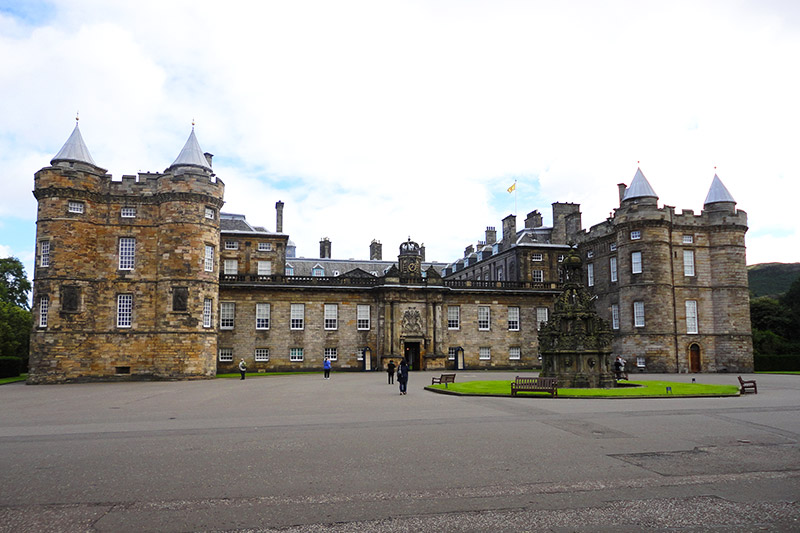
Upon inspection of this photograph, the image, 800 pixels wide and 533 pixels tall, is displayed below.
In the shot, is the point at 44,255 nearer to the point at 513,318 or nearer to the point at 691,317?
the point at 513,318

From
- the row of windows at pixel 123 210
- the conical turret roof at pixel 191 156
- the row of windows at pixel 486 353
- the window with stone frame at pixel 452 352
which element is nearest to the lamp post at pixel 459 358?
the row of windows at pixel 486 353

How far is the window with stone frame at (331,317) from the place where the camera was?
155 feet

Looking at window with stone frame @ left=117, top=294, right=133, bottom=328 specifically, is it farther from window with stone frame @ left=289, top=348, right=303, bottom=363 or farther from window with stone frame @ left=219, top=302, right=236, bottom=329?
window with stone frame @ left=289, top=348, right=303, bottom=363

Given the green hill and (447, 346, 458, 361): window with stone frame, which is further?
the green hill

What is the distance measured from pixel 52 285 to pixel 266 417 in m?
25.8

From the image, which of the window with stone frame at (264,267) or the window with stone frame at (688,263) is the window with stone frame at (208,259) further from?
the window with stone frame at (688,263)

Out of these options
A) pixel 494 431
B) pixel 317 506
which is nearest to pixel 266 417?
pixel 494 431

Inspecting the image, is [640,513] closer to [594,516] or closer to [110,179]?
[594,516]

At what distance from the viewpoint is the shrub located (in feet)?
136

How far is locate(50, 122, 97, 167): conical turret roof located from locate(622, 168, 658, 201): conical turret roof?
128ft

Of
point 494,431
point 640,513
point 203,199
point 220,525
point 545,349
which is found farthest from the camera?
point 203,199

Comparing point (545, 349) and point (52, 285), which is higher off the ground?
point (52, 285)

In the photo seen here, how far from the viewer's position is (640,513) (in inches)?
289

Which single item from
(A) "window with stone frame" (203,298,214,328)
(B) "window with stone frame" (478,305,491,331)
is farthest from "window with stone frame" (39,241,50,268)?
(B) "window with stone frame" (478,305,491,331)
